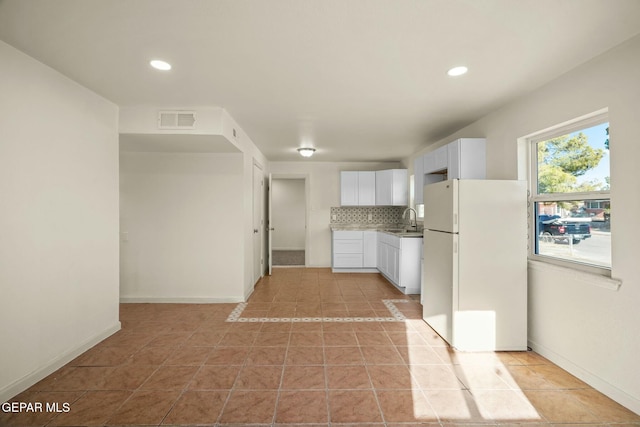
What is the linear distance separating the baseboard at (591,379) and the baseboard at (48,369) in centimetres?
411

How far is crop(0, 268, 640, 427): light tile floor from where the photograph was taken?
1844 mm

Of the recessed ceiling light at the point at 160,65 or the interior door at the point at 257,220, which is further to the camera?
the interior door at the point at 257,220

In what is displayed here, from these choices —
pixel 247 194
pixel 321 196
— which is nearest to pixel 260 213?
pixel 247 194

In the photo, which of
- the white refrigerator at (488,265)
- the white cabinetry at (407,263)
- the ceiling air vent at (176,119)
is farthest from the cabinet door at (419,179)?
the ceiling air vent at (176,119)

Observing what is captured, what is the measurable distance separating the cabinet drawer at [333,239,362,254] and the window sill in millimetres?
3615

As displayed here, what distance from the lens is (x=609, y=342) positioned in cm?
206

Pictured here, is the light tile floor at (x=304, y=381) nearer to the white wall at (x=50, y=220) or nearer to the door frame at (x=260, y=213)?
the white wall at (x=50, y=220)

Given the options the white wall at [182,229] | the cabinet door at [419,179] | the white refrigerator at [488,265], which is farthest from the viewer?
the cabinet door at [419,179]

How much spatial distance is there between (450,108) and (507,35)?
138 centimetres

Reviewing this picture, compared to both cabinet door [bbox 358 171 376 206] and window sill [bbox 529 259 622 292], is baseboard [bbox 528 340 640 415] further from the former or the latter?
cabinet door [bbox 358 171 376 206]

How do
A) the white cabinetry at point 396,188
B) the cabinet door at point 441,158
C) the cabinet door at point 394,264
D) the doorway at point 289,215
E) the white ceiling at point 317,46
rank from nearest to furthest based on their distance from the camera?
the white ceiling at point 317,46
the cabinet door at point 441,158
the cabinet door at point 394,264
the white cabinetry at point 396,188
the doorway at point 289,215

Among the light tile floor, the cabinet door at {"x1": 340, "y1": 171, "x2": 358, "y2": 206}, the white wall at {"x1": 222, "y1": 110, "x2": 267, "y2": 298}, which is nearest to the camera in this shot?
the light tile floor

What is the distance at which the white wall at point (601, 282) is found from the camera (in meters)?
1.93

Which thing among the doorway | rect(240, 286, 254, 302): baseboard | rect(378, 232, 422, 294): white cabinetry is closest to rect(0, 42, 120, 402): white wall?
rect(240, 286, 254, 302): baseboard
